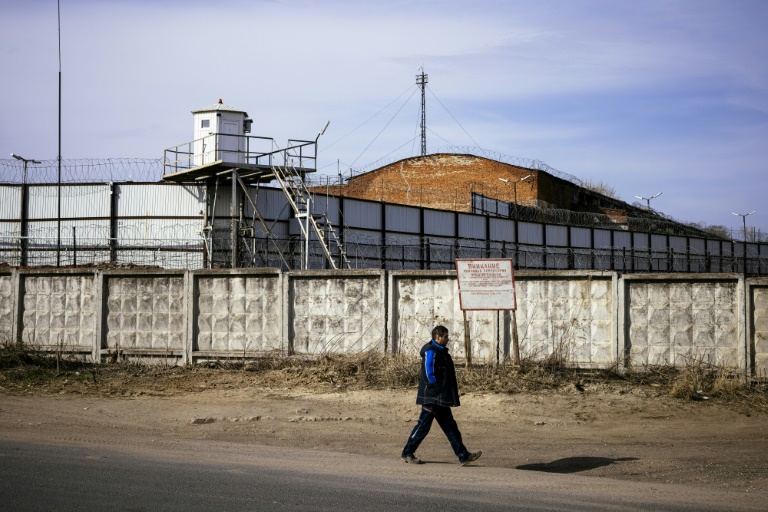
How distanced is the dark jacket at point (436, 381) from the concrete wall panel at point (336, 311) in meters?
5.13

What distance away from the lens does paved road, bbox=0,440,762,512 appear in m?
6.82

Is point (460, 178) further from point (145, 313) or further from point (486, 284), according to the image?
point (486, 284)

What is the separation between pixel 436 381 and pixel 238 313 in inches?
267

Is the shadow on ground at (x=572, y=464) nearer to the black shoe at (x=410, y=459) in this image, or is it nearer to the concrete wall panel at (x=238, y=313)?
the black shoe at (x=410, y=459)

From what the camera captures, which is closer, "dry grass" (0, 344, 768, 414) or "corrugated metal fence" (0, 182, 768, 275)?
"dry grass" (0, 344, 768, 414)

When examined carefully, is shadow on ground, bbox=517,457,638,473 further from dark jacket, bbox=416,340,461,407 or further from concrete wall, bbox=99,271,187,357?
concrete wall, bbox=99,271,187,357

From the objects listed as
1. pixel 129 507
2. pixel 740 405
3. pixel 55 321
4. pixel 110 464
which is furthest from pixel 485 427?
pixel 55 321

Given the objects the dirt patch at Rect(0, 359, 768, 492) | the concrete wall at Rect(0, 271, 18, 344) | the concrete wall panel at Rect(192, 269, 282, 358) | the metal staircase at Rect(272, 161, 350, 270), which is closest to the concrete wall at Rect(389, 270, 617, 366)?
the dirt patch at Rect(0, 359, 768, 492)

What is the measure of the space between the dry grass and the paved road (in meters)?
4.13

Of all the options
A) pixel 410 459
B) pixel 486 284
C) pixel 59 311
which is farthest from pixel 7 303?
pixel 410 459

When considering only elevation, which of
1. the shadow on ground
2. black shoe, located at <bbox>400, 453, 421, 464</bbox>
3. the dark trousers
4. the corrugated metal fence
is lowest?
A: the shadow on ground

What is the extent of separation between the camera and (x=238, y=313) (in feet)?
49.5

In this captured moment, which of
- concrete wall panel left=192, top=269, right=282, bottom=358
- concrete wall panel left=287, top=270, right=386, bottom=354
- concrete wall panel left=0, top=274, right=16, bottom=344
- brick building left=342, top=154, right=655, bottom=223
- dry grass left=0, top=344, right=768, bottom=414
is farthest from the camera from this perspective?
brick building left=342, top=154, right=655, bottom=223

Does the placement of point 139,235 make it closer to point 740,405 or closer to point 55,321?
point 55,321
